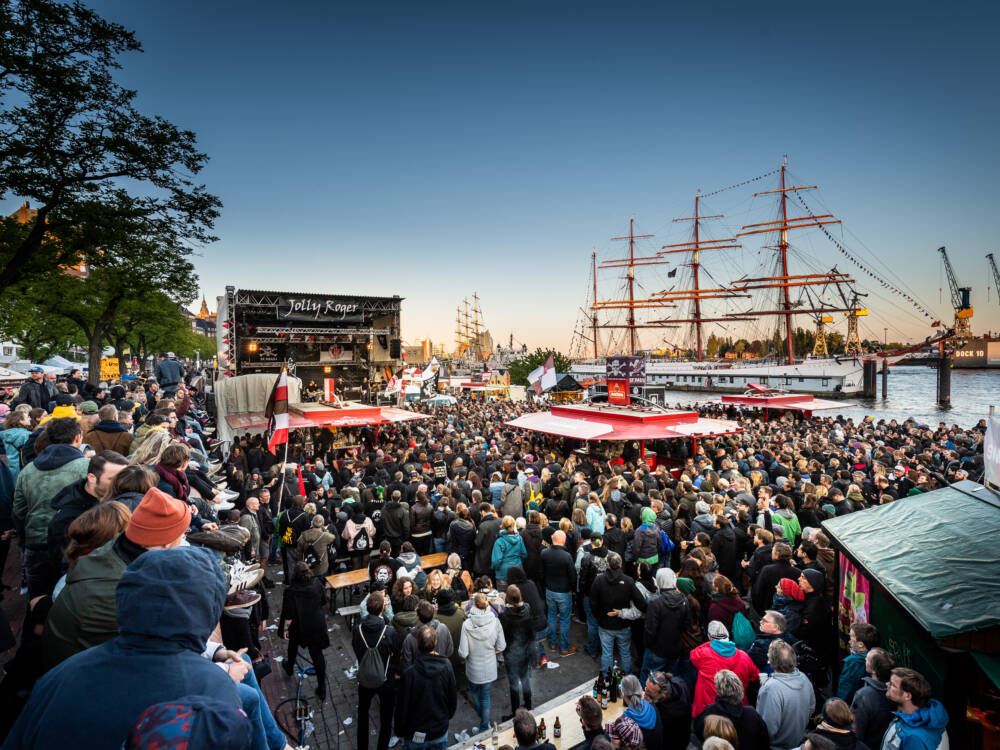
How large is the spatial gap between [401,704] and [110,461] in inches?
145

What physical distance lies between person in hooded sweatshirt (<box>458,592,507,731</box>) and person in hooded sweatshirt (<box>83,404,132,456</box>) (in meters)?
5.85

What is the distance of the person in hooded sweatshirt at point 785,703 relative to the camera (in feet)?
13.0

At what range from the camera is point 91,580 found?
8.13 feet

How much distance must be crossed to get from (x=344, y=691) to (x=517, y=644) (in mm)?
2574

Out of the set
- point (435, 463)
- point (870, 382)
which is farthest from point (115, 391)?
point (870, 382)

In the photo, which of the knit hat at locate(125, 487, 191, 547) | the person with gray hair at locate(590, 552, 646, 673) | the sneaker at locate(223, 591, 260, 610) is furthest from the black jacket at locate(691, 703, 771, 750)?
the knit hat at locate(125, 487, 191, 547)

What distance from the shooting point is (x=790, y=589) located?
5.44 meters

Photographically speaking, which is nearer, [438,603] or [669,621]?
[669,621]

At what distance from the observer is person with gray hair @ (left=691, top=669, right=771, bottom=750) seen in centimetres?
367

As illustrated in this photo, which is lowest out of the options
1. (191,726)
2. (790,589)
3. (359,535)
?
(359,535)

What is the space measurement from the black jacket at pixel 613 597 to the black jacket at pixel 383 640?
2.70 meters

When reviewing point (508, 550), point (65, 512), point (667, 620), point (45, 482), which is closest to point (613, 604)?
point (667, 620)

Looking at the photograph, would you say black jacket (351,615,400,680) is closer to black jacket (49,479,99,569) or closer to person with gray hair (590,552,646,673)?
person with gray hair (590,552,646,673)

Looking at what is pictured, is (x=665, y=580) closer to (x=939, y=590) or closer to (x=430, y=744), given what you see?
(x=939, y=590)
